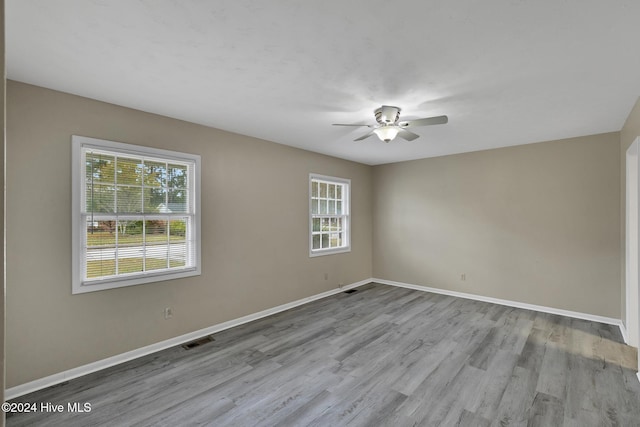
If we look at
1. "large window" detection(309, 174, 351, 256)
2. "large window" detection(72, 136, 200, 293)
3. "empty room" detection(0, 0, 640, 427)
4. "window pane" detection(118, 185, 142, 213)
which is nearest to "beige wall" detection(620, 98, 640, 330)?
"empty room" detection(0, 0, 640, 427)

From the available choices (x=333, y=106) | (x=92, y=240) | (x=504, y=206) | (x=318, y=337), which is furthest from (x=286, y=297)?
(x=504, y=206)

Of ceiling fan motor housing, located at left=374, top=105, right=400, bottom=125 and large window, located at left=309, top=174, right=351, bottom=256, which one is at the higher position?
ceiling fan motor housing, located at left=374, top=105, right=400, bottom=125

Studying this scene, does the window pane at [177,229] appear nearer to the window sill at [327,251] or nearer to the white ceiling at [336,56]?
the white ceiling at [336,56]

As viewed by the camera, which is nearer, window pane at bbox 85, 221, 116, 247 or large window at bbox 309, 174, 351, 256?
window pane at bbox 85, 221, 116, 247

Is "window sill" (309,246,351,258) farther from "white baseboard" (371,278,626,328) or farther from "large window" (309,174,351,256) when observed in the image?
"white baseboard" (371,278,626,328)

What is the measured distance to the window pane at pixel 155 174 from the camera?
10.3 feet

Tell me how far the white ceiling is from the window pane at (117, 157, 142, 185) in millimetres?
564

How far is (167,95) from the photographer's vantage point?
270cm

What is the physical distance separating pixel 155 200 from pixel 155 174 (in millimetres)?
291

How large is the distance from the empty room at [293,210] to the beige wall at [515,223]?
36 mm

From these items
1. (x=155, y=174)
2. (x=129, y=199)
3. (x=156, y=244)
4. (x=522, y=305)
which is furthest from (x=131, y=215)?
(x=522, y=305)

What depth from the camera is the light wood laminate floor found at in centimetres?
213

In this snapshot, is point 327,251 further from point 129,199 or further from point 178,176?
point 129,199

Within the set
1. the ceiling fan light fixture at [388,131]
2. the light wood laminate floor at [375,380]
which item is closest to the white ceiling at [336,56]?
the ceiling fan light fixture at [388,131]
